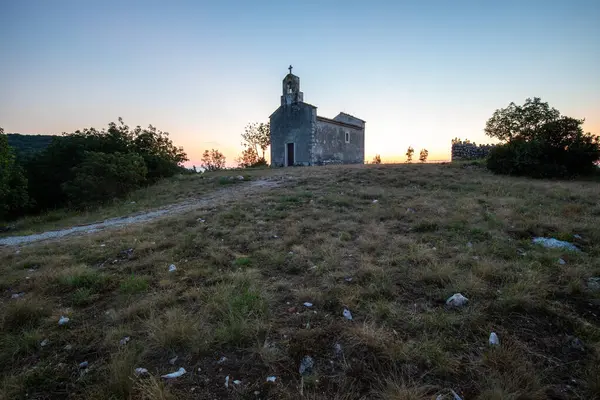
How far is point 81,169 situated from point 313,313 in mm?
17443

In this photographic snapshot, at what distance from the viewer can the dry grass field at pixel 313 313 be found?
95.7 inches

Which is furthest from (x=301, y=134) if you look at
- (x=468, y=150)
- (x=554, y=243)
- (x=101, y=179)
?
(x=554, y=243)

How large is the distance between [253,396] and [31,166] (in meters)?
25.7

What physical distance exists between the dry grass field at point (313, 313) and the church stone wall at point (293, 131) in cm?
2120

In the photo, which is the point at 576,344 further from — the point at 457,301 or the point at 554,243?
the point at 554,243

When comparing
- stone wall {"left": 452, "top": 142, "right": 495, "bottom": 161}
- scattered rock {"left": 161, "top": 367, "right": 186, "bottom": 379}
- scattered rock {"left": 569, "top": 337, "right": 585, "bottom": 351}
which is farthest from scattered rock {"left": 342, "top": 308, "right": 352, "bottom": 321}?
stone wall {"left": 452, "top": 142, "right": 495, "bottom": 161}

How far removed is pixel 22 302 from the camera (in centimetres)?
359

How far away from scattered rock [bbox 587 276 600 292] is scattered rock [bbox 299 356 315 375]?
3853mm

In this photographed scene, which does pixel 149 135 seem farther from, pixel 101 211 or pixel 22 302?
pixel 22 302

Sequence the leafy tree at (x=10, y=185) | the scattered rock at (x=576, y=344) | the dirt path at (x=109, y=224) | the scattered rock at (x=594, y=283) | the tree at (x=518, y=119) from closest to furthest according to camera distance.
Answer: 1. the scattered rock at (x=576, y=344)
2. the scattered rock at (x=594, y=283)
3. the dirt path at (x=109, y=224)
4. the leafy tree at (x=10, y=185)
5. the tree at (x=518, y=119)

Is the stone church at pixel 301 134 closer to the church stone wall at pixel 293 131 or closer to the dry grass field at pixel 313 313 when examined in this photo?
the church stone wall at pixel 293 131

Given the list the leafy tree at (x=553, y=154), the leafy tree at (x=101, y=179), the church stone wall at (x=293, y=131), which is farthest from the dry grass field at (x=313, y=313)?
the church stone wall at (x=293, y=131)

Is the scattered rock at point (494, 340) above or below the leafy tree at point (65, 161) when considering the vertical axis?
below

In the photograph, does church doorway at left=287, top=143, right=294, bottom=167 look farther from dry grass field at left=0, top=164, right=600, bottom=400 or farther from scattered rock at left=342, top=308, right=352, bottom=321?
scattered rock at left=342, top=308, right=352, bottom=321
